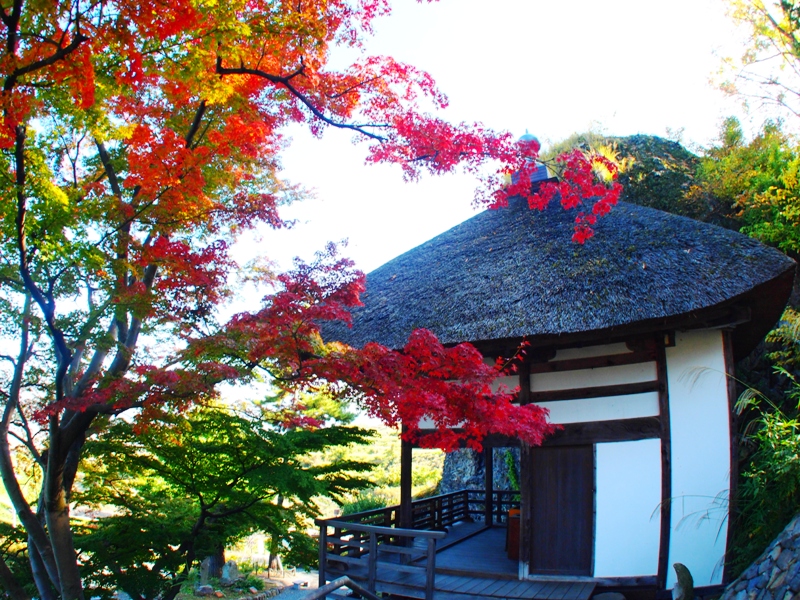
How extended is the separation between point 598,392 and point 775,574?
2.38 meters

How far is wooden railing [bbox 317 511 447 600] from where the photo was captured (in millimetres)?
5570

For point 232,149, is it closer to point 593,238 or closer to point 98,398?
point 98,398

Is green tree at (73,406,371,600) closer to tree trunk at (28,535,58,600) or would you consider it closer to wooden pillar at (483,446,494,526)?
tree trunk at (28,535,58,600)

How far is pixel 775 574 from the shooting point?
445 cm

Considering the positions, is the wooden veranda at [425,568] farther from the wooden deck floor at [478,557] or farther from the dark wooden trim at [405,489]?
the dark wooden trim at [405,489]

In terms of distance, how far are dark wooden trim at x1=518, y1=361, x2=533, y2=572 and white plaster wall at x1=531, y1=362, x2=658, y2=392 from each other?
121 millimetres

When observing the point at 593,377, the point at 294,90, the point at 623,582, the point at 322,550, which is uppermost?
the point at 294,90

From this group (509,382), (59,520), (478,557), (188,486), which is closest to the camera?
Answer: (59,520)

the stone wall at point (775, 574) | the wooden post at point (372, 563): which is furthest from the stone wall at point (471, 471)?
the stone wall at point (775, 574)

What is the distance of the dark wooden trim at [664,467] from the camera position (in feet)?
19.0

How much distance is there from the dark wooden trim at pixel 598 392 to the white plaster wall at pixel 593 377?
1.7 inches

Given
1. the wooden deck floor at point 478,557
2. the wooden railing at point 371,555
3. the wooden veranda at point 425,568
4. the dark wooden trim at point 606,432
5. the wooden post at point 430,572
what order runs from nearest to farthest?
the wooden post at point 430,572, the wooden railing at point 371,555, the wooden veranda at point 425,568, the dark wooden trim at point 606,432, the wooden deck floor at point 478,557

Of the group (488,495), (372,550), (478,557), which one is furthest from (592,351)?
(488,495)

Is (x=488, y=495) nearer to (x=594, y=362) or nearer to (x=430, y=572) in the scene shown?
(x=594, y=362)
